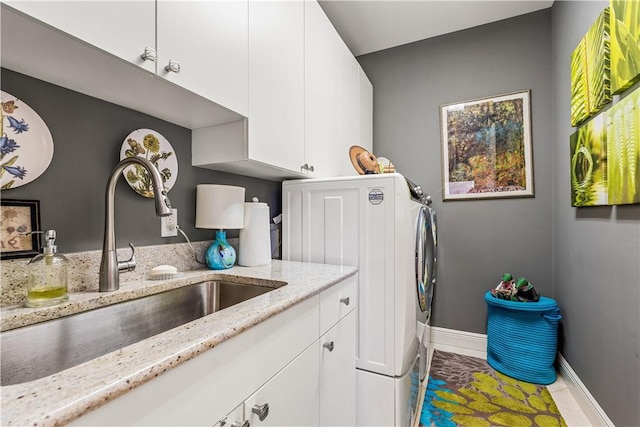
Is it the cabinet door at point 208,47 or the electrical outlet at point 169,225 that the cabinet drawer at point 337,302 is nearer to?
the electrical outlet at point 169,225

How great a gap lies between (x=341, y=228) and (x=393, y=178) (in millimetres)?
381

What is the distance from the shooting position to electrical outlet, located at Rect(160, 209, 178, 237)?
1235mm

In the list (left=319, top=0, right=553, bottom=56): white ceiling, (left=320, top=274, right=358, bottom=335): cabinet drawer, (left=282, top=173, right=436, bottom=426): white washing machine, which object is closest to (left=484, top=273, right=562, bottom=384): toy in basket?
(left=282, top=173, right=436, bottom=426): white washing machine

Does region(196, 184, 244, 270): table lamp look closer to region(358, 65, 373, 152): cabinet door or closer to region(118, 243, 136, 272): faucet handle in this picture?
region(118, 243, 136, 272): faucet handle

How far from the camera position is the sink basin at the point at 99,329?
27.3 inches

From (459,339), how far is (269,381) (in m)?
2.38

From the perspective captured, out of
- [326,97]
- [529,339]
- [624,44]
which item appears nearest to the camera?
[624,44]

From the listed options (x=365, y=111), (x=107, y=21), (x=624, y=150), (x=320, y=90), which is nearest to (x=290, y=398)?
(x=107, y=21)

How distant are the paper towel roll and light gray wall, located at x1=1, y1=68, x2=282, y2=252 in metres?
0.36

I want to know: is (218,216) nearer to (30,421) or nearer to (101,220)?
(101,220)

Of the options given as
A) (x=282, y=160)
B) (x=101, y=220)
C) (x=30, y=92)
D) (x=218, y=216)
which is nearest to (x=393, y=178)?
(x=282, y=160)

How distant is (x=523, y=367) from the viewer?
2.08m

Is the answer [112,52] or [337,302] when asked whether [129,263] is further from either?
[337,302]

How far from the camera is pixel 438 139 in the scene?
2744mm
